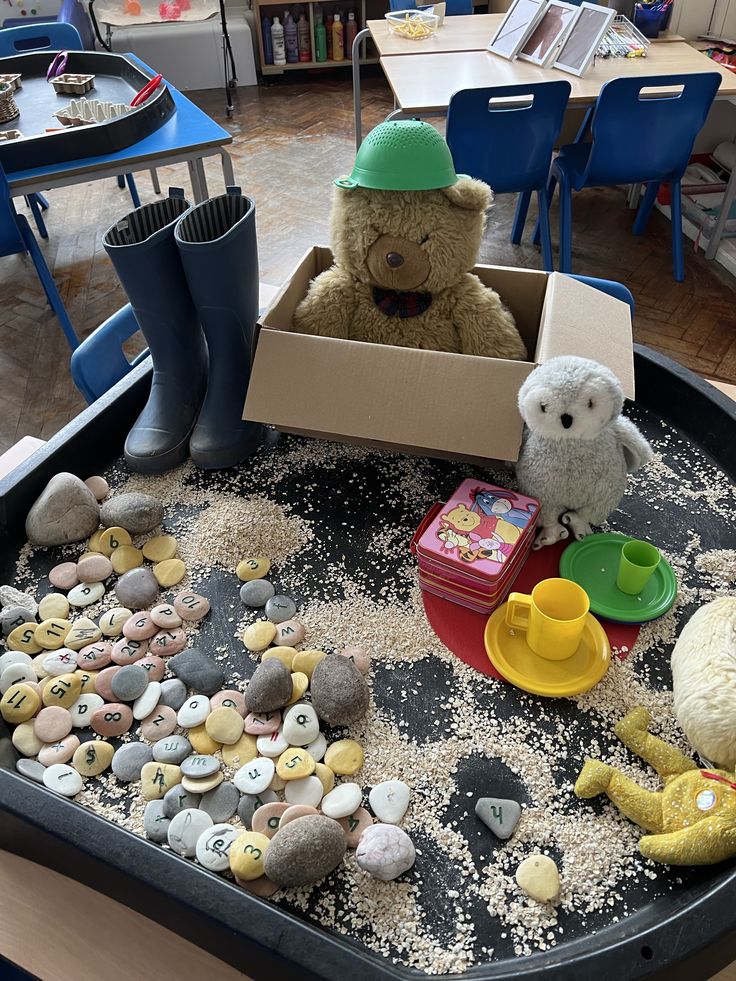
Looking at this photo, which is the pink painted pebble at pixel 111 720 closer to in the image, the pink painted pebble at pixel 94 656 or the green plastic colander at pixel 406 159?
the pink painted pebble at pixel 94 656

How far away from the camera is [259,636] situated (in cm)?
89

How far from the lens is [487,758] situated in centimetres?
77

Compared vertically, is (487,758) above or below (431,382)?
below

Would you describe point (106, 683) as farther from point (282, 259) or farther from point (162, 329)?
point (282, 259)

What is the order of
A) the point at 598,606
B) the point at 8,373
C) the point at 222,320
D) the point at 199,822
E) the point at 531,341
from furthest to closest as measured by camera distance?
the point at 8,373, the point at 531,341, the point at 222,320, the point at 598,606, the point at 199,822

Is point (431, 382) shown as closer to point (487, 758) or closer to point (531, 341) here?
point (531, 341)

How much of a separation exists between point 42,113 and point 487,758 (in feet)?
7.88

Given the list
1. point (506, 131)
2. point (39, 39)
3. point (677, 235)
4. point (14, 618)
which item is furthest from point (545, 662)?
point (39, 39)

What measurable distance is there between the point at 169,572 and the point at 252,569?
12cm

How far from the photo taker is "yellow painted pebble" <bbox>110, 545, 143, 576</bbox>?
38.9 inches

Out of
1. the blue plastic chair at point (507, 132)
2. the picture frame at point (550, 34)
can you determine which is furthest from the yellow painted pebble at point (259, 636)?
the picture frame at point (550, 34)

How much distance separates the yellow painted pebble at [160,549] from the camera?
1006 millimetres

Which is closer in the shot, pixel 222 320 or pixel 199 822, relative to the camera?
pixel 199 822

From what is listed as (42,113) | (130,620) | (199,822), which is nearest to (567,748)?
(199,822)
